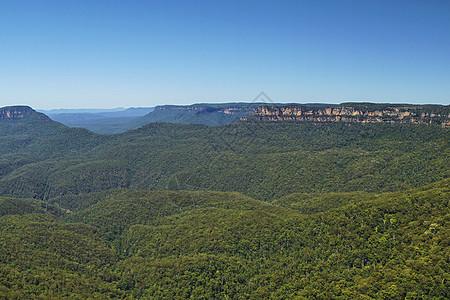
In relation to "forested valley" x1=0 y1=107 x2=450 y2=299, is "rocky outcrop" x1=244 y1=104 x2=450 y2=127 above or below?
above

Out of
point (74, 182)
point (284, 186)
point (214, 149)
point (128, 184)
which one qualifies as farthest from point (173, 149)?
point (284, 186)

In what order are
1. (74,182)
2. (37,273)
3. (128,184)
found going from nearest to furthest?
(37,273) → (74,182) → (128,184)

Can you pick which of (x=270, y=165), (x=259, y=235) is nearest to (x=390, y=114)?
(x=270, y=165)

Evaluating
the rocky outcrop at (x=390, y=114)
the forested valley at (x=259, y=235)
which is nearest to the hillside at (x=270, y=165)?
the forested valley at (x=259, y=235)

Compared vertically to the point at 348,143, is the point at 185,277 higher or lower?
lower

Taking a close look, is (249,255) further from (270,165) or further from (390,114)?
(390,114)

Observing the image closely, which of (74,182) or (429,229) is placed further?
(74,182)

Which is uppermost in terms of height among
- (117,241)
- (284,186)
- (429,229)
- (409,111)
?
(409,111)

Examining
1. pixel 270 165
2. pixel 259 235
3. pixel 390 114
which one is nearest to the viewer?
pixel 259 235

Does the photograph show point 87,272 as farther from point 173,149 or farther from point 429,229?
point 173,149

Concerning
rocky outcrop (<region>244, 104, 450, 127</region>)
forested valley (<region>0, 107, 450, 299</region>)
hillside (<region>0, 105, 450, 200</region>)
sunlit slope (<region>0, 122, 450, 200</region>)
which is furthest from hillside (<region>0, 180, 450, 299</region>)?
rocky outcrop (<region>244, 104, 450, 127</region>)

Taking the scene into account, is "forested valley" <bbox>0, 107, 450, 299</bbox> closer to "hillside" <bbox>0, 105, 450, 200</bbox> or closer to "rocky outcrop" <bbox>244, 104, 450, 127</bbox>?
"hillside" <bbox>0, 105, 450, 200</bbox>
